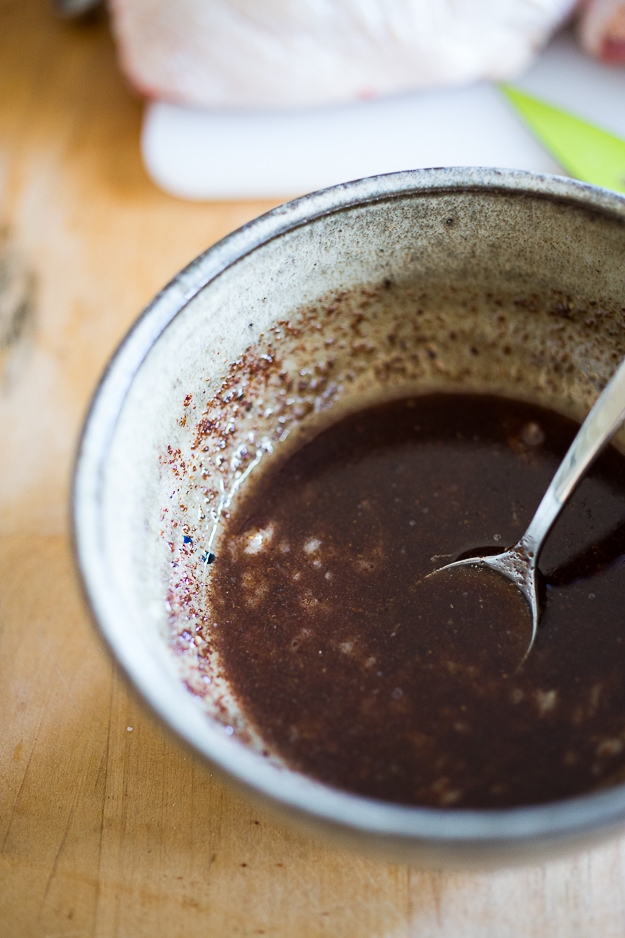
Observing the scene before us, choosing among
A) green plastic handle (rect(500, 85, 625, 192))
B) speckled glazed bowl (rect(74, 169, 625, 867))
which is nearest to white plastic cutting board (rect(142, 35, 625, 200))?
green plastic handle (rect(500, 85, 625, 192))

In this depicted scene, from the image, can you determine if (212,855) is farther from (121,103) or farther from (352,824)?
(121,103)

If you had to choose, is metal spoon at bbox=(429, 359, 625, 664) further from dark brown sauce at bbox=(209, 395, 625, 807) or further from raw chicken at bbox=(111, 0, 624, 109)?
raw chicken at bbox=(111, 0, 624, 109)

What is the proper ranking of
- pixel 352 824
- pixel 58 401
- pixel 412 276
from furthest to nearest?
pixel 58 401 < pixel 412 276 < pixel 352 824

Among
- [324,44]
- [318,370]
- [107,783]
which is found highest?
[324,44]

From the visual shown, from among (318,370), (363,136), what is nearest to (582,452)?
(318,370)

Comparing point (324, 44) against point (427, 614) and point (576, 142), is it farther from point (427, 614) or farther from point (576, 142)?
point (427, 614)

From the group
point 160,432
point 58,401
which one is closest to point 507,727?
point 160,432

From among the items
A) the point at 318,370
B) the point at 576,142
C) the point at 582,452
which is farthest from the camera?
the point at 576,142
